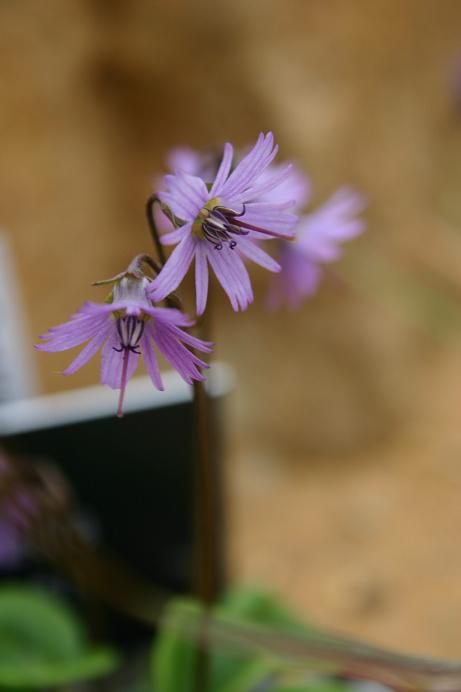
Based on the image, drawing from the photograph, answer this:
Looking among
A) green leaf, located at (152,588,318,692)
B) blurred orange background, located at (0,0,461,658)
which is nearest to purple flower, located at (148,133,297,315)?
green leaf, located at (152,588,318,692)

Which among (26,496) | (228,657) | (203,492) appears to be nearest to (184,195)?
(203,492)

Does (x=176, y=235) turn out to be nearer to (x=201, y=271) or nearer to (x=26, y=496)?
(x=201, y=271)

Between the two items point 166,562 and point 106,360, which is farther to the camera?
point 166,562

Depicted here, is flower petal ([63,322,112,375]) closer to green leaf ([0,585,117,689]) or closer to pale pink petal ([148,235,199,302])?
pale pink petal ([148,235,199,302])

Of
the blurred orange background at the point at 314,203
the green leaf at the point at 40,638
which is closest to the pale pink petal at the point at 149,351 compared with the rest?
the green leaf at the point at 40,638

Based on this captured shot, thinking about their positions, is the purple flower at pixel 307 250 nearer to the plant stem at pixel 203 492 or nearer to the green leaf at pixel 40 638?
the plant stem at pixel 203 492

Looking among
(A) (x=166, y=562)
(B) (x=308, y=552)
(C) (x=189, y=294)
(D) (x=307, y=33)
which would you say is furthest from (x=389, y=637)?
(D) (x=307, y=33)

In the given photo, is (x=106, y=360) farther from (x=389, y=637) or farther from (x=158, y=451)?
(x=389, y=637)
